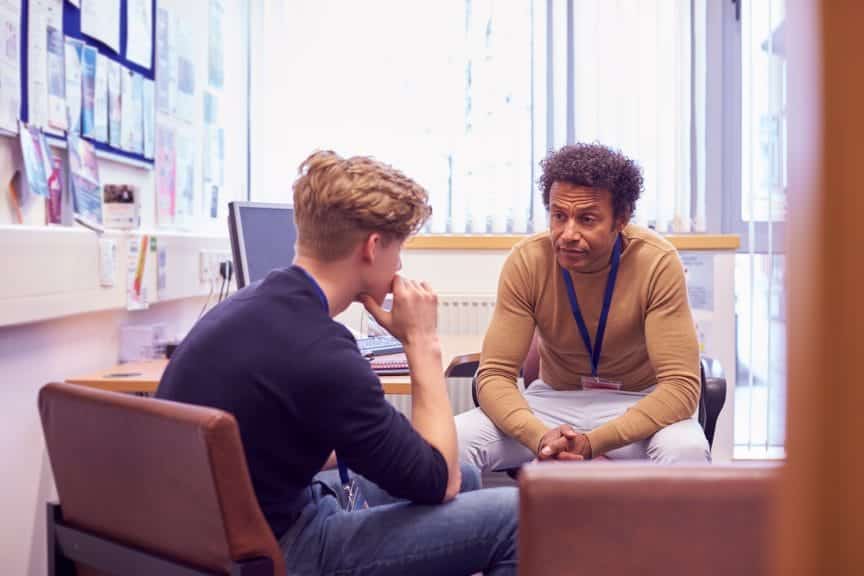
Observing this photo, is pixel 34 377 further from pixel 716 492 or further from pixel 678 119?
pixel 678 119

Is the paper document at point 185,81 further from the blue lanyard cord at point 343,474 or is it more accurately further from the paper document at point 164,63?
the blue lanyard cord at point 343,474

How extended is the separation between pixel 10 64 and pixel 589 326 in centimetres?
147

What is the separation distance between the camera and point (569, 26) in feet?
12.4

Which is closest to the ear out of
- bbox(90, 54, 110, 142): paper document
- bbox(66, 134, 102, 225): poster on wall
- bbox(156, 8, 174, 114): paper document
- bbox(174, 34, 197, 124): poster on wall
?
bbox(66, 134, 102, 225): poster on wall

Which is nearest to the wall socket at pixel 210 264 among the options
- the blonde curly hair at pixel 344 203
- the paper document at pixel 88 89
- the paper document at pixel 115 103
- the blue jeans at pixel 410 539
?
the paper document at pixel 115 103

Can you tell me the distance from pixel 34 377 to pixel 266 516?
1.03 m

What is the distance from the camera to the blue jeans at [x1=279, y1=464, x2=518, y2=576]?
1211 mm

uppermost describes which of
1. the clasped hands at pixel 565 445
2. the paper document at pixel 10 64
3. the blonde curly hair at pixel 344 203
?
the paper document at pixel 10 64

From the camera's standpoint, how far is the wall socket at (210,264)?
291cm

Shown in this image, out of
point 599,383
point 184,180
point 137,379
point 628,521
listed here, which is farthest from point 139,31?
point 628,521

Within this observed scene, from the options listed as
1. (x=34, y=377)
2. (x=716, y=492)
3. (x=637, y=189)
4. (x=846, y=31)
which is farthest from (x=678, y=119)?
(x=846, y=31)

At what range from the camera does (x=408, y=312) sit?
5.09 ft

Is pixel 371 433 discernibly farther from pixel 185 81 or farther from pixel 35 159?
pixel 185 81

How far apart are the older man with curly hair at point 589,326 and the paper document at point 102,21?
1.26 meters
